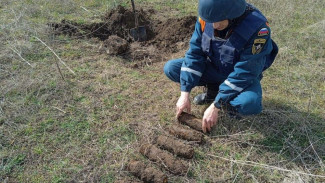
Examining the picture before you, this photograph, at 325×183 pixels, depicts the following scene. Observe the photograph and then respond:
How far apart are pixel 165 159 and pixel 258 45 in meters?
1.48

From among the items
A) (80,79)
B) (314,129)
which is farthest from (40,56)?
(314,129)

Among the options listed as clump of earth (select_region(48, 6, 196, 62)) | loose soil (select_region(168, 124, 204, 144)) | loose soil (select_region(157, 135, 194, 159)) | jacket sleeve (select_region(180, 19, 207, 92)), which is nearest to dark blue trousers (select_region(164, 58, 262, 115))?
jacket sleeve (select_region(180, 19, 207, 92))

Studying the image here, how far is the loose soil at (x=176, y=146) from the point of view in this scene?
269 centimetres

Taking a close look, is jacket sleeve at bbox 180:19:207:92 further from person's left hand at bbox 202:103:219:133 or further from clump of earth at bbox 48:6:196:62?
clump of earth at bbox 48:6:196:62

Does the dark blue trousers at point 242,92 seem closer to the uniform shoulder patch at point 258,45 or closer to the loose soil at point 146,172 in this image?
the uniform shoulder patch at point 258,45

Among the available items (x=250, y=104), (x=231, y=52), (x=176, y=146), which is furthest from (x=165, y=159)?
(x=231, y=52)

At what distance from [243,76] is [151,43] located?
2606mm

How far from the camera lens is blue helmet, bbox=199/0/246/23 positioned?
230 cm

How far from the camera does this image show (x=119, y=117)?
10.7 feet

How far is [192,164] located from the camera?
2699 mm

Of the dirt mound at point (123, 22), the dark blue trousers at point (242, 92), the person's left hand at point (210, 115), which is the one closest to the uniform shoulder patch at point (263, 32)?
the dark blue trousers at point (242, 92)

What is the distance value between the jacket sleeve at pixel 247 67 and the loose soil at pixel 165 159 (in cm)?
71

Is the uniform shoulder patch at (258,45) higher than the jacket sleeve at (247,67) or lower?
higher

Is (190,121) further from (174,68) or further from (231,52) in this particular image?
(231,52)
